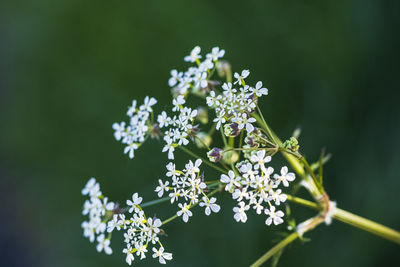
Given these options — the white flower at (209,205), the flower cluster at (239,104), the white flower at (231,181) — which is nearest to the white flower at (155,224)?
the white flower at (209,205)

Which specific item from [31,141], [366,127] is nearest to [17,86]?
[31,141]

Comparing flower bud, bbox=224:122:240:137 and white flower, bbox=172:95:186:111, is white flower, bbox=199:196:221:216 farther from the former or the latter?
white flower, bbox=172:95:186:111

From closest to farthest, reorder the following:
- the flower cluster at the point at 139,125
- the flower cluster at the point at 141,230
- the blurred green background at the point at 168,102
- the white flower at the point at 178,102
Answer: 1. the flower cluster at the point at 141,230
2. the white flower at the point at 178,102
3. the flower cluster at the point at 139,125
4. the blurred green background at the point at 168,102

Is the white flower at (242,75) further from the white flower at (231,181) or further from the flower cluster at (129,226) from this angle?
the flower cluster at (129,226)

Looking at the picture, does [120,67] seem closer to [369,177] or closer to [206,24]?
[206,24]

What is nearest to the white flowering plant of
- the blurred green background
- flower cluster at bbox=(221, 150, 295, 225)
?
flower cluster at bbox=(221, 150, 295, 225)

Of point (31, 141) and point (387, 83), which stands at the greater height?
point (31, 141)
